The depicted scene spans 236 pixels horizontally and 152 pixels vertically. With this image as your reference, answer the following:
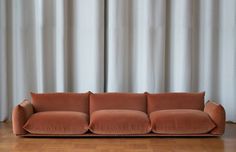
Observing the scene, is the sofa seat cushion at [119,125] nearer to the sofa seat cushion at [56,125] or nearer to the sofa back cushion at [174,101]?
the sofa seat cushion at [56,125]

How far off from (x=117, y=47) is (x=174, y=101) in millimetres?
1244

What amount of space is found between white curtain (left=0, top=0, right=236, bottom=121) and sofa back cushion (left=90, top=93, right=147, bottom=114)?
510 millimetres

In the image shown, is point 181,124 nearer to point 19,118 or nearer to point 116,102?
point 116,102

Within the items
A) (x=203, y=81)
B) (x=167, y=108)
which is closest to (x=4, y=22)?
(x=167, y=108)

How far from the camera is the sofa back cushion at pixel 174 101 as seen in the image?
5340 millimetres

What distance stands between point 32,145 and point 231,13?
3606 mm

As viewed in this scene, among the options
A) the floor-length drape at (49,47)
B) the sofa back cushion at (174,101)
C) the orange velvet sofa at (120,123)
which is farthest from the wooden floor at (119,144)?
the floor-length drape at (49,47)

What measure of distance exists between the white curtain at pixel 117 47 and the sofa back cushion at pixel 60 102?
0.51 metres

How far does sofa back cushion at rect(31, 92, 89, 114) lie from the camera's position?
5.34 metres

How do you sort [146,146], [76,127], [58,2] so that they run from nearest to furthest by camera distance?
1. [146,146]
2. [76,127]
3. [58,2]

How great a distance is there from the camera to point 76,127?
15.7 feet

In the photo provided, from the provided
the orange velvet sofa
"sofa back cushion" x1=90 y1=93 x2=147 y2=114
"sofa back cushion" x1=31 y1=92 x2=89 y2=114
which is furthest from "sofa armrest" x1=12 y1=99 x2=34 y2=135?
"sofa back cushion" x1=90 y1=93 x2=147 y2=114

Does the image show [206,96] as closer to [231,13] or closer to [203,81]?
[203,81]

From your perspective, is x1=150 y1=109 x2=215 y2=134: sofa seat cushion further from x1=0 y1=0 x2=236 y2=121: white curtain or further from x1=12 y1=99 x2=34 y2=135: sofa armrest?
x1=12 y1=99 x2=34 y2=135: sofa armrest
